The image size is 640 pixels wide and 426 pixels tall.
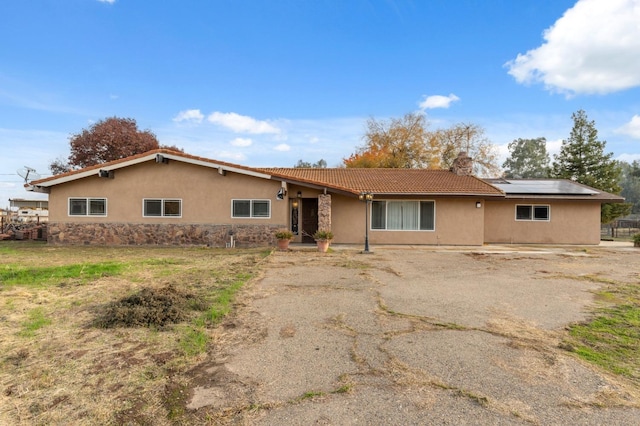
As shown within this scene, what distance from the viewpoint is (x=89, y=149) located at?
3034 centimetres

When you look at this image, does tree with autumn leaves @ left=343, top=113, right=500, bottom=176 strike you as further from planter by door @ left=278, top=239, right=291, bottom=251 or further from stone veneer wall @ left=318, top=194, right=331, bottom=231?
planter by door @ left=278, top=239, right=291, bottom=251

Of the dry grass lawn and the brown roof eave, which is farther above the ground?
the brown roof eave

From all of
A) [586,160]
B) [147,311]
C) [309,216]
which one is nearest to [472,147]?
[586,160]

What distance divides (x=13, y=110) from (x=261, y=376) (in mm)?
26477

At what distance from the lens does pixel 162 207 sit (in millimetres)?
15328

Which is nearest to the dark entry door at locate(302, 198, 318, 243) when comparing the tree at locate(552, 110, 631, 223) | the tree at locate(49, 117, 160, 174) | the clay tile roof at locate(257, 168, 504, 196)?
the clay tile roof at locate(257, 168, 504, 196)

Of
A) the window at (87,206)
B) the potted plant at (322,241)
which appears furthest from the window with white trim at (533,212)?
the window at (87,206)

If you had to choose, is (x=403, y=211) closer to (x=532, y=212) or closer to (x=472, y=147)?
(x=532, y=212)

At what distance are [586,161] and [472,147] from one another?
32.9ft

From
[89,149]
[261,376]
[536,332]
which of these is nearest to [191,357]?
[261,376]

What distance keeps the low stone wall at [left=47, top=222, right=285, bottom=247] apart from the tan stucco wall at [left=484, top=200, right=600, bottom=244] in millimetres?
11549

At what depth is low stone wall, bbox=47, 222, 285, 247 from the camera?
49.7 ft

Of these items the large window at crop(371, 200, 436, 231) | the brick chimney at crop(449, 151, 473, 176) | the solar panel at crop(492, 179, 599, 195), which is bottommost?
the large window at crop(371, 200, 436, 231)

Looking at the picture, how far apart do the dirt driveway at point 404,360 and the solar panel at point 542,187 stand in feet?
37.9
